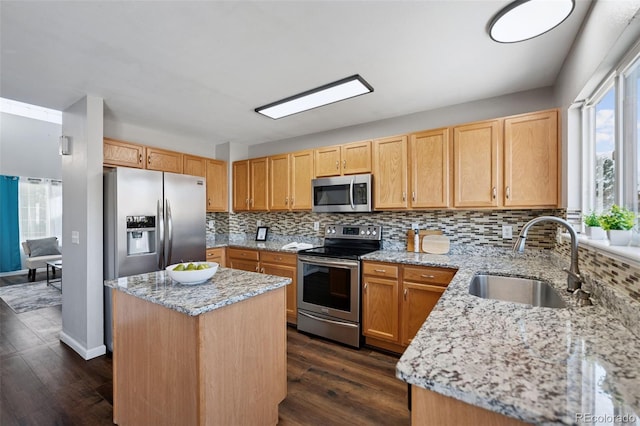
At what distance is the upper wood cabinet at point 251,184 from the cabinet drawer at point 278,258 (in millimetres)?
783

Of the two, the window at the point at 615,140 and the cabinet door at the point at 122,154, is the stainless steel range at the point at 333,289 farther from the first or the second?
the cabinet door at the point at 122,154

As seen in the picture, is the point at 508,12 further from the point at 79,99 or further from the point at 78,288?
the point at 78,288

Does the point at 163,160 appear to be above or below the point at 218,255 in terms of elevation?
above

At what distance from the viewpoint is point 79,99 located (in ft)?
8.77

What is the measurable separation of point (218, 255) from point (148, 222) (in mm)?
1126

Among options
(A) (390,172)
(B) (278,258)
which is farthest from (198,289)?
(A) (390,172)

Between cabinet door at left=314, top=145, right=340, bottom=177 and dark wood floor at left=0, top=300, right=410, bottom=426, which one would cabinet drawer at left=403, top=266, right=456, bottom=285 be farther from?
cabinet door at left=314, top=145, right=340, bottom=177

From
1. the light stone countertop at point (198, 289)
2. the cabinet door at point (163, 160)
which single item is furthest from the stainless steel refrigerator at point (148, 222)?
the light stone countertop at point (198, 289)

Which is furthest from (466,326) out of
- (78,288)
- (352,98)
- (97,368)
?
(78,288)

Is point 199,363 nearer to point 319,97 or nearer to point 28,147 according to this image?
point 319,97

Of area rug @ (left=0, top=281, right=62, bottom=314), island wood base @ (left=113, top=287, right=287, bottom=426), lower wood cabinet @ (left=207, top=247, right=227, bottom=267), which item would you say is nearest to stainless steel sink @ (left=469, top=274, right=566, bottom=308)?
island wood base @ (left=113, top=287, right=287, bottom=426)

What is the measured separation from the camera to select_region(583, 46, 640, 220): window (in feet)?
4.43

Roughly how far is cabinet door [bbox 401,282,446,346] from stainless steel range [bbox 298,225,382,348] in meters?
0.45

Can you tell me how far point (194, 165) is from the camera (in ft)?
12.9
